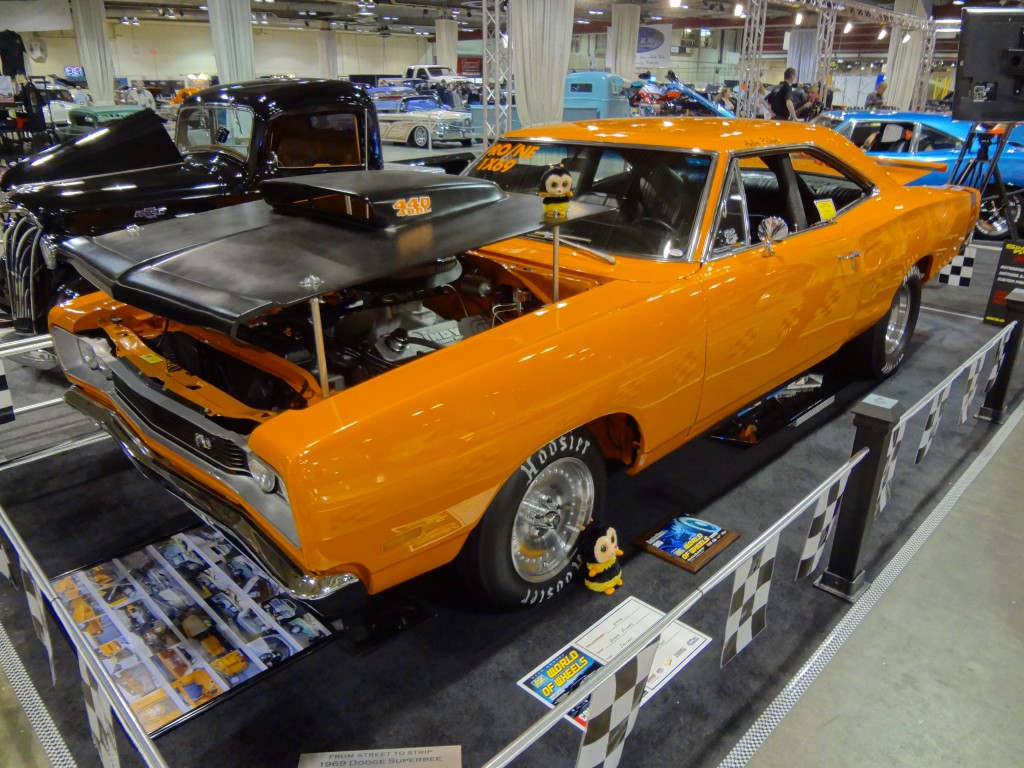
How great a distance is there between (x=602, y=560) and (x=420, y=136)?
15419mm

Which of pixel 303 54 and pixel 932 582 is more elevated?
pixel 303 54

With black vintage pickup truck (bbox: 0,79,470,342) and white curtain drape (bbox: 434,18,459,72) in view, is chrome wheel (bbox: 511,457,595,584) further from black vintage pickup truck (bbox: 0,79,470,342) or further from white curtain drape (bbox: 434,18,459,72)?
white curtain drape (bbox: 434,18,459,72)

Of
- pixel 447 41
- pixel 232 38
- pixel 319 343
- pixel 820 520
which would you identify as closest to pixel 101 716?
pixel 319 343

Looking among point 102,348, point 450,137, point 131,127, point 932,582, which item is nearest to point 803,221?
point 932,582

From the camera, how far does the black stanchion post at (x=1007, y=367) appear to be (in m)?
3.71

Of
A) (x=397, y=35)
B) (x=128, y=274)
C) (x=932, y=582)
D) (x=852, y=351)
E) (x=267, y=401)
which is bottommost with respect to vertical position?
(x=932, y=582)

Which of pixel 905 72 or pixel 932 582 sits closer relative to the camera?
pixel 932 582

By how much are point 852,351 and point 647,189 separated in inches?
79.5

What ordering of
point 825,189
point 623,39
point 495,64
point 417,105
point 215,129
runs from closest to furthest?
point 825,189
point 215,129
point 495,64
point 417,105
point 623,39

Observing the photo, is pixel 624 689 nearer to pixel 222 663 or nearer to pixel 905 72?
pixel 222 663

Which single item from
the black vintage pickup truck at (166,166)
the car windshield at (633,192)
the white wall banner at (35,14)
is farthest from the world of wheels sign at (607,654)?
the white wall banner at (35,14)

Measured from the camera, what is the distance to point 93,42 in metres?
22.3

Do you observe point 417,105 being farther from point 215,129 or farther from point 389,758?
point 389,758

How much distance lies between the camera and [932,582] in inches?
111
